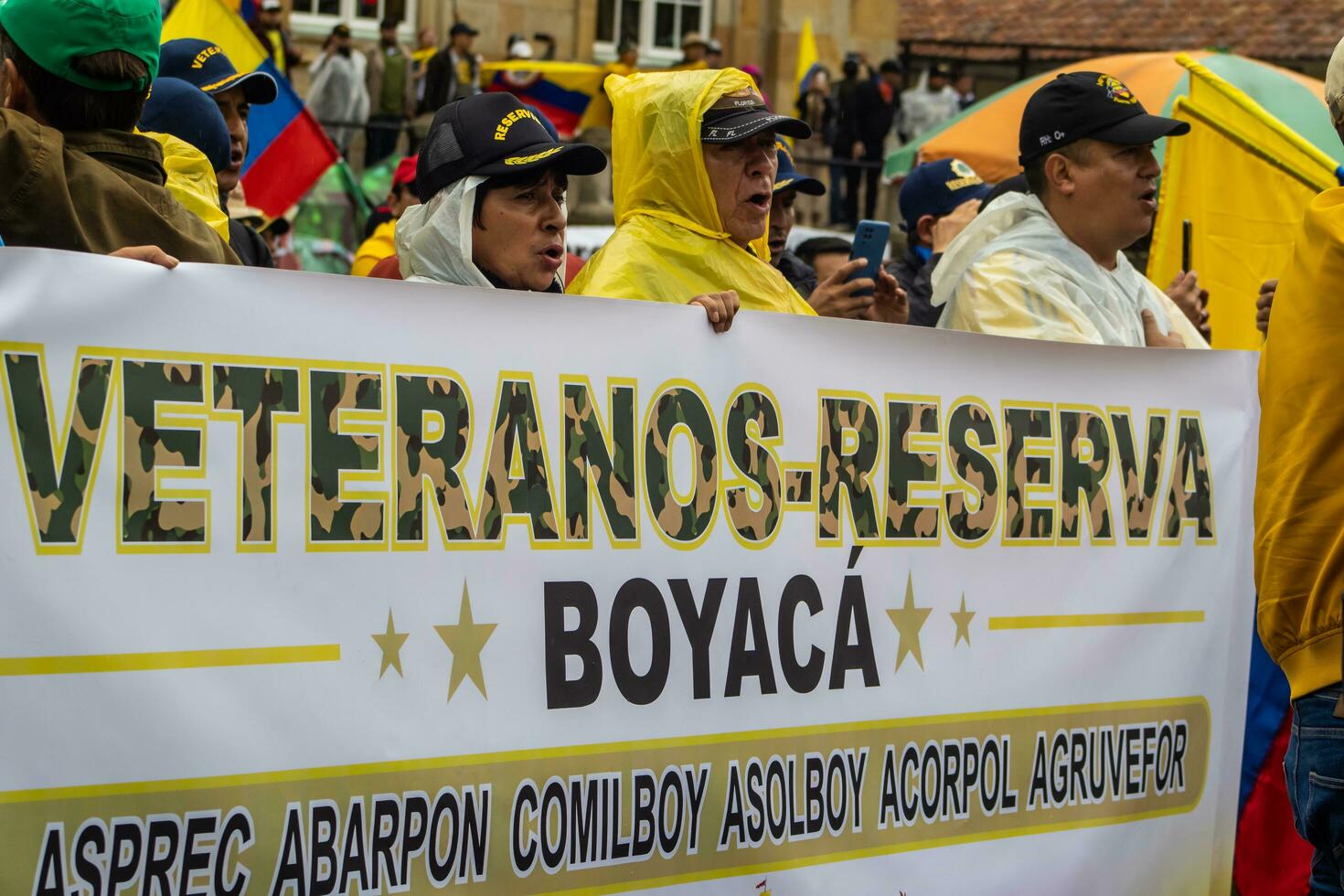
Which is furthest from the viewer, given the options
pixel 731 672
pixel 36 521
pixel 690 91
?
pixel 690 91

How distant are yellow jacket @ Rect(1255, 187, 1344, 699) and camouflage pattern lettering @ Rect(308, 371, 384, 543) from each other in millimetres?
1520

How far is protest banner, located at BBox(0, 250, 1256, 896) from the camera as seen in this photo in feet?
9.26

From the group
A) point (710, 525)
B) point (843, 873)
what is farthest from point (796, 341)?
point (843, 873)

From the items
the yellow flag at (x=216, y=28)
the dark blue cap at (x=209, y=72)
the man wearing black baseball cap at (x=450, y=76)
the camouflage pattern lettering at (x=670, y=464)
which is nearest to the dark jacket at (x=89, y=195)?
the camouflage pattern lettering at (x=670, y=464)

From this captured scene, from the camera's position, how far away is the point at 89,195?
301 centimetres

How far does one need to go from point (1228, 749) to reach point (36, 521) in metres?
2.90

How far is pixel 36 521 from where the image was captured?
109 inches

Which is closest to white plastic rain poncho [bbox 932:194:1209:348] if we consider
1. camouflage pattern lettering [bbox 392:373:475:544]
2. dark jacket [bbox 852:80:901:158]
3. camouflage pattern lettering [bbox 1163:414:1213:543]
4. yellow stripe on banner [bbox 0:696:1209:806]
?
camouflage pattern lettering [bbox 1163:414:1213:543]

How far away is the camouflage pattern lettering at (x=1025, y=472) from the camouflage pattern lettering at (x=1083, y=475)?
4cm

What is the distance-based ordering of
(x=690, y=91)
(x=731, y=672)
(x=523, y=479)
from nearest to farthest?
(x=523, y=479)
(x=731, y=672)
(x=690, y=91)

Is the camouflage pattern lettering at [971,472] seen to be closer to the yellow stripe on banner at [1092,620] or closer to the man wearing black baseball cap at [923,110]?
the yellow stripe on banner at [1092,620]

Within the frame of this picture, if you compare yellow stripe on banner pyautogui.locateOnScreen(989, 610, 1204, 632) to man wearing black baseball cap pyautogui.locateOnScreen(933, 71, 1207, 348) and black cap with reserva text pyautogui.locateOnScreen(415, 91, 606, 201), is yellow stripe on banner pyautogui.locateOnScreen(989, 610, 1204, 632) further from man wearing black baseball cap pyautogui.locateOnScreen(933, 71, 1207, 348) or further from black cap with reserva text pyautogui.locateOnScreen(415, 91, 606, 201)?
black cap with reserva text pyautogui.locateOnScreen(415, 91, 606, 201)

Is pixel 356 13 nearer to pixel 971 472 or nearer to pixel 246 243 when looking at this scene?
pixel 246 243

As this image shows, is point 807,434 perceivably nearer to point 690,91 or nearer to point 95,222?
point 690,91
